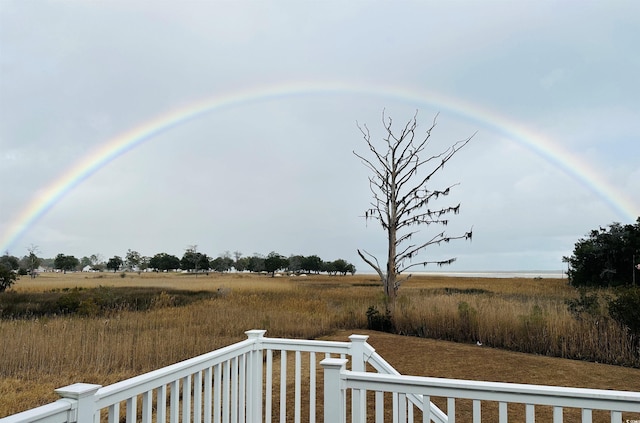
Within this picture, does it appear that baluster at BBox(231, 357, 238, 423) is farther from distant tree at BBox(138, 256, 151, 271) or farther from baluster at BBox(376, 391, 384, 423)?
distant tree at BBox(138, 256, 151, 271)

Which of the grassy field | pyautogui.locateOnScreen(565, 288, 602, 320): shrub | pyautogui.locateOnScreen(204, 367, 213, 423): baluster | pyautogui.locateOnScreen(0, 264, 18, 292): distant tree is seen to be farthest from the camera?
pyautogui.locateOnScreen(0, 264, 18, 292): distant tree

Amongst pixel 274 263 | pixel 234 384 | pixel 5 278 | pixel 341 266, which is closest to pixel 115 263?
pixel 274 263

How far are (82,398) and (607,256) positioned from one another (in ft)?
82.0

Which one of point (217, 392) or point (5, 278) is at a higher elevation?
point (217, 392)

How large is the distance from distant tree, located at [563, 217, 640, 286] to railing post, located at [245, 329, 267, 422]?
20649 mm

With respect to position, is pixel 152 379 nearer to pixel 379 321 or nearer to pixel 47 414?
pixel 47 414

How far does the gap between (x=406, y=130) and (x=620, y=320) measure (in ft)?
19.4

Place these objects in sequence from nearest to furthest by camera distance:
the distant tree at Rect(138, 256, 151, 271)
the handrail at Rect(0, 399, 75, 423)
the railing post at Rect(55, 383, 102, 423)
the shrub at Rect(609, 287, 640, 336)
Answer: the handrail at Rect(0, 399, 75, 423)
the railing post at Rect(55, 383, 102, 423)
the shrub at Rect(609, 287, 640, 336)
the distant tree at Rect(138, 256, 151, 271)

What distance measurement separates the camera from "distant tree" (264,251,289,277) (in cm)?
5062

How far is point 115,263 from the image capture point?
56.0 metres

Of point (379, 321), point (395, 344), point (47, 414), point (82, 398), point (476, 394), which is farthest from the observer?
point (379, 321)

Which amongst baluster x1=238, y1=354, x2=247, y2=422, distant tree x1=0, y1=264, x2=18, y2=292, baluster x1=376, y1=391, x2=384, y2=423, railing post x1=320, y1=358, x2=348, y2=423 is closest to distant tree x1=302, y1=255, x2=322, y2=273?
distant tree x1=0, y1=264, x2=18, y2=292

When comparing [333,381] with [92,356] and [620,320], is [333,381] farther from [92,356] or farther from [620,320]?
[620,320]

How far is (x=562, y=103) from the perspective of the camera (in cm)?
1196
